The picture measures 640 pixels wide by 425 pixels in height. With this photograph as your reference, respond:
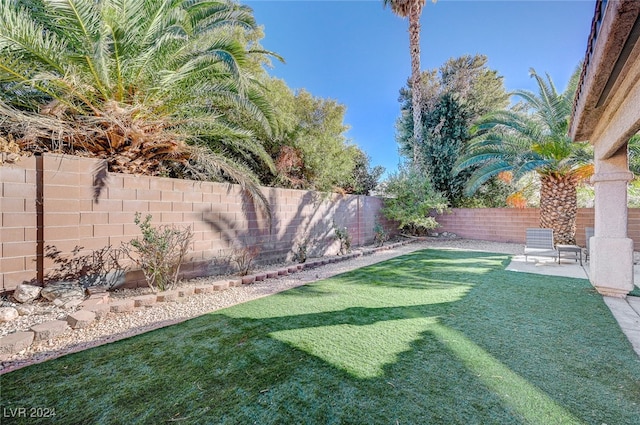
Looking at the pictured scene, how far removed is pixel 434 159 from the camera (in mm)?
15219

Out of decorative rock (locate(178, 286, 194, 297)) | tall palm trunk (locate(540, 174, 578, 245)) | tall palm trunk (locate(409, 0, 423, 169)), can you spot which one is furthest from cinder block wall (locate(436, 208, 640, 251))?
decorative rock (locate(178, 286, 194, 297))

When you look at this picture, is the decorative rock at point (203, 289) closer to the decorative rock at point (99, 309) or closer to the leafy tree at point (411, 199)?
the decorative rock at point (99, 309)

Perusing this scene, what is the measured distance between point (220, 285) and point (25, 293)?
2840mm

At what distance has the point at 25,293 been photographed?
13.2ft

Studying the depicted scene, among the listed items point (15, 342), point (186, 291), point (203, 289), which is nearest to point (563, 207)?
point (203, 289)

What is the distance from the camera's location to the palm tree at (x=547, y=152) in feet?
32.8

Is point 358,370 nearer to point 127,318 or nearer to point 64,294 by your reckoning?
point 127,318

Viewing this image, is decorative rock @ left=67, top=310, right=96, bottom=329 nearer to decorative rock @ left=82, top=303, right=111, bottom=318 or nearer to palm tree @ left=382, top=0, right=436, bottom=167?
decorative rock @ left=82, top=303, right=111, bottom=318

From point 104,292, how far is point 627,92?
27.9 feet

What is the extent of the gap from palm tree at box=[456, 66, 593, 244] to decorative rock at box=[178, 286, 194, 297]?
11581 mm

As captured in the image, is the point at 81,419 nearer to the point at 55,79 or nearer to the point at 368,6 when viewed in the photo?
the point at 55,79

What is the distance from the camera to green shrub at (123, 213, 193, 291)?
4.95 m

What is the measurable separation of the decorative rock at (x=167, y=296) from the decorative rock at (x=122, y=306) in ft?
1.40

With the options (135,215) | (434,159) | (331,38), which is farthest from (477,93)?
(135,215)
